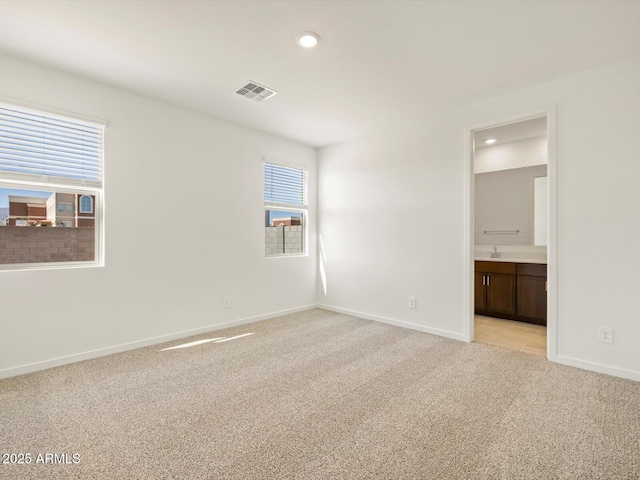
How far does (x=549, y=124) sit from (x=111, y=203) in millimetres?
4146

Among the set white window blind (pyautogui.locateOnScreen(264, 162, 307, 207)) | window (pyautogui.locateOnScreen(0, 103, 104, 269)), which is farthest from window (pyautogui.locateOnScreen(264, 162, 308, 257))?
window (pyautogui.locateOnScreen(0, 103, 104, 269))

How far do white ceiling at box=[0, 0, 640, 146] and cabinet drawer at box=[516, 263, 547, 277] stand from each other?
226 cm

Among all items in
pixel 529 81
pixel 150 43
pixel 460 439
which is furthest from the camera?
A: pixel 529 81

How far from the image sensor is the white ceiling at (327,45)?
2.01 meters

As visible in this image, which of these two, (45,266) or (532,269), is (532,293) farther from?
(45,266)

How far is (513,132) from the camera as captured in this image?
4277 mm

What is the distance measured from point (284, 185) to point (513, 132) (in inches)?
125

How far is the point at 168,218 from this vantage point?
136 inches

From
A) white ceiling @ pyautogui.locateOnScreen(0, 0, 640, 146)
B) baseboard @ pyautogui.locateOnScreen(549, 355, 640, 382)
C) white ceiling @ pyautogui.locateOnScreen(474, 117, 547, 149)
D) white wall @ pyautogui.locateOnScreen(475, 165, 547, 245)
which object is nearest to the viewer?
white ceiling @ pyautogui.locateOnScreen(0, 0, 640, 146)

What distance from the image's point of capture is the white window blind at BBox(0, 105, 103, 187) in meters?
2.61

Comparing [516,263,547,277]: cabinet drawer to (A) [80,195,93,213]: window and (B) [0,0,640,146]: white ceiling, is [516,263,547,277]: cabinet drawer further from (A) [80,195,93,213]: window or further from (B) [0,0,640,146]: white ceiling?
(A) [80,195,93,213]: window

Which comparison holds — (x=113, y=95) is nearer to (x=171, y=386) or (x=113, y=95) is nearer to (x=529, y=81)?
(x=171, y=386)

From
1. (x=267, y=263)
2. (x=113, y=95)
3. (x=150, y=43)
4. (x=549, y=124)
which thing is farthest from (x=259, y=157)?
(x=549, y=124)

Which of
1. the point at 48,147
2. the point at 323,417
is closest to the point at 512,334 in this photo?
the point at 323,417
